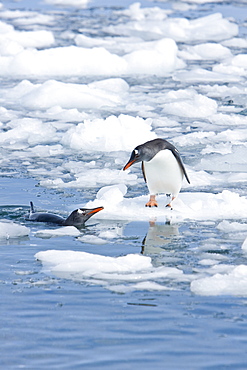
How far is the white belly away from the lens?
6.29m

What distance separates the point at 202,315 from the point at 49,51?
10483 mm

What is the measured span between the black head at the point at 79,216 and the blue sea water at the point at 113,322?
1.89ft

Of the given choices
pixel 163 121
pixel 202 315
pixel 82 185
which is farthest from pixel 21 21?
pixel 202 315

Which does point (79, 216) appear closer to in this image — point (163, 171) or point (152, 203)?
point (152, 203)

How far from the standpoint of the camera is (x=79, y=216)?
18.6 ft

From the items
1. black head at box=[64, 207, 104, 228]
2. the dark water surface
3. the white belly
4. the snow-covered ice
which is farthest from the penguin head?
the dark water surface

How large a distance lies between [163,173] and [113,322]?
8.75 ft

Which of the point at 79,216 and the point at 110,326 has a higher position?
the point at 110,326

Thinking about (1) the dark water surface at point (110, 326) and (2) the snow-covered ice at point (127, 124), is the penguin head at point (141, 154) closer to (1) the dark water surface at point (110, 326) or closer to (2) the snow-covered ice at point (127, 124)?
(2) the snow-covered ice at point (127, 124)

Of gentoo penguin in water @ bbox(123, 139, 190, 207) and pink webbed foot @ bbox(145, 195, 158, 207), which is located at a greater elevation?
gentoo penguin in water @ bbox(123, 139, 190, 207)

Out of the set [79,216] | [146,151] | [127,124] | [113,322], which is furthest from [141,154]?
[127,124]

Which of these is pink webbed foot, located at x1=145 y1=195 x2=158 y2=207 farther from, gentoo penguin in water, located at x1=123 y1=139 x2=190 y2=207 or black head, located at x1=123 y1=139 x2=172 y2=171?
black head, located at x1=123 y1=139 x2=172 y2=171

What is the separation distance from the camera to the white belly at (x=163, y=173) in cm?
629

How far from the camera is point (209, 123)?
10062 millimetres
